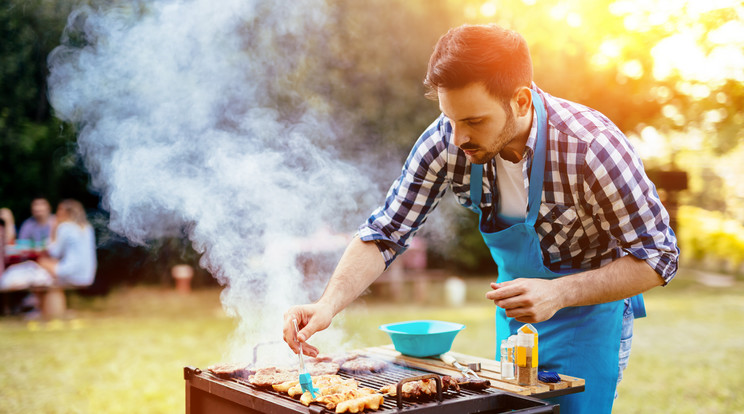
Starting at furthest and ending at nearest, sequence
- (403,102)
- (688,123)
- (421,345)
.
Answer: (403,102) → (688,123) → (421,345)

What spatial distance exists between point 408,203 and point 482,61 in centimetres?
71

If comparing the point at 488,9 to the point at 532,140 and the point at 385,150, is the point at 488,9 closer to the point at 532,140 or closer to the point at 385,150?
the point at 385,150

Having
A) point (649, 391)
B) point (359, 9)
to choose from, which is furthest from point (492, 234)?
point (359, 9)

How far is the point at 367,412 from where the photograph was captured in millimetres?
1861

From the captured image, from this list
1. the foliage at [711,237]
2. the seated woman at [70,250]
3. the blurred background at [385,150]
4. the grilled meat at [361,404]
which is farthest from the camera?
the foliage at [711,237]

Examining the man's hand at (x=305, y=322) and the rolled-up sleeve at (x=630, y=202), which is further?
the man's hand at (x=305, y=322)

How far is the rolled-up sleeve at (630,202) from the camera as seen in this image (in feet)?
6.39

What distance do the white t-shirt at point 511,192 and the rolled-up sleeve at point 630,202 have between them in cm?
28

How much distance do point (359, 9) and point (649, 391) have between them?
268 inches

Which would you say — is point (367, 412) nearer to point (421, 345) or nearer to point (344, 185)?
point (421, 345)

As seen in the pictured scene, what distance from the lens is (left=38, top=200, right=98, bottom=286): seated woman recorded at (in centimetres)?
861

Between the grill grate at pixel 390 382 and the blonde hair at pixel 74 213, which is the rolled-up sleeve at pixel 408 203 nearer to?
the grill grate at pixel 390 382

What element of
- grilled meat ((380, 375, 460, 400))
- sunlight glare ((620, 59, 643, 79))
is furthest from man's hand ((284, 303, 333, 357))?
sunlight glare ((620, 59, 643, 79))

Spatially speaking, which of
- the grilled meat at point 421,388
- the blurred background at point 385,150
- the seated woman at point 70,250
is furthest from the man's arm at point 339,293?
the seated woman at point 70,250
